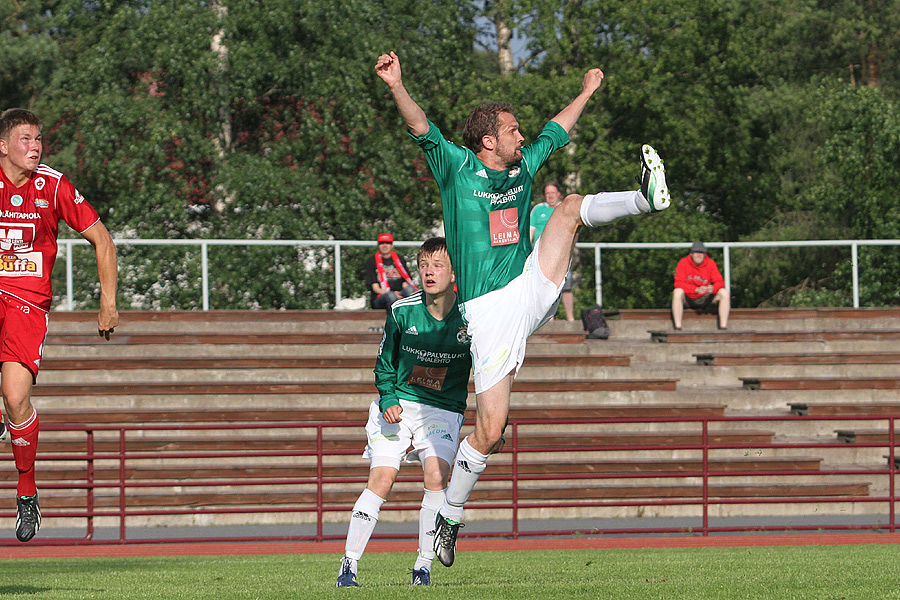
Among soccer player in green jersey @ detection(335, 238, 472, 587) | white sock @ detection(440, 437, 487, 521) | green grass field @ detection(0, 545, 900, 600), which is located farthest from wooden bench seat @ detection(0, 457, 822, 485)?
white sock @ detection(440, 437, 487, 521)

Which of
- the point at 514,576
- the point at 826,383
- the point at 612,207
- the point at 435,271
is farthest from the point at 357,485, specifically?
the point at 612,207

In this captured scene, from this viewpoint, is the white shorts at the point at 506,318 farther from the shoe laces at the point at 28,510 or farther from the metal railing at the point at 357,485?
the metal railing at the point at 357,485

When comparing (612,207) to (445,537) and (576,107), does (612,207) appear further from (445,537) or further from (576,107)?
(445,537)

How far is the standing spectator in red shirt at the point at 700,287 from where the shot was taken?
17.8m

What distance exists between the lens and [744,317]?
18.7 meters

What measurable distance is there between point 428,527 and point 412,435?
2.03ft

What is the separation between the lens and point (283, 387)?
15.7m

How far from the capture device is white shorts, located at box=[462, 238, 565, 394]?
646cm

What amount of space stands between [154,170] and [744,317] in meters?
14.6

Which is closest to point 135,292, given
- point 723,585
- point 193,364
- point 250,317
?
point 250,317

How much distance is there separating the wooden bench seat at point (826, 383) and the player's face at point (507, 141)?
35.7 feet

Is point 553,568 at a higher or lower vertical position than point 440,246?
lower

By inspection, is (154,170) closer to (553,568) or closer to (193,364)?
(193,364)

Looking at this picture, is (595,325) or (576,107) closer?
(576,107)
